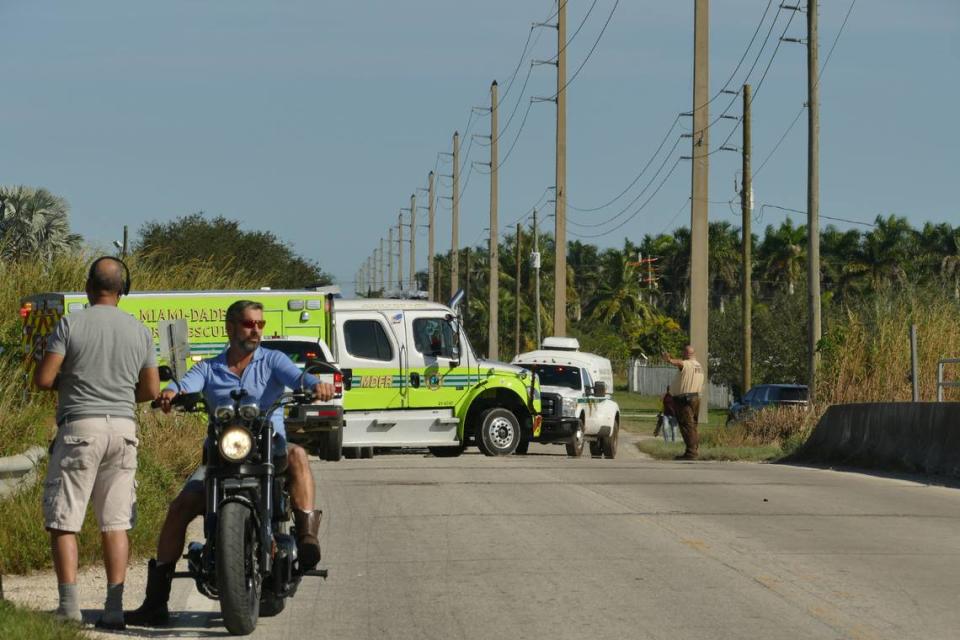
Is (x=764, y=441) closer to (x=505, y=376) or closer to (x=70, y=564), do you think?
(x=505, y=376)

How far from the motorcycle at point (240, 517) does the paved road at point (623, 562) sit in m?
0.39

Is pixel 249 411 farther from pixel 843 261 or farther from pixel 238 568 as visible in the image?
pixel 843 261

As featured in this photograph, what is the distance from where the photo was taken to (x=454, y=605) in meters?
9.12

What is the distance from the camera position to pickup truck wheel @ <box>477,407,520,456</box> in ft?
83.0

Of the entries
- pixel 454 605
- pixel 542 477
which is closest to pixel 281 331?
pixel 542 477

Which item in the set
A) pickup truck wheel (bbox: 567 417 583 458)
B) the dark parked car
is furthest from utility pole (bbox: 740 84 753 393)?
pickup truck wheel (bbox: 567 417 583 458)

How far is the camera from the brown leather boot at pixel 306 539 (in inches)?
338

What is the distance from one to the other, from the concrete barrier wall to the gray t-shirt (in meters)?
13.0

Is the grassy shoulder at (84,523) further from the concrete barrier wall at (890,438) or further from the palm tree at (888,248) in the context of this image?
the palm tree at (888,248)

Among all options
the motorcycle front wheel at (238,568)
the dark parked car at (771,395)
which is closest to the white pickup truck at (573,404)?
the dark parked car at (771,395)

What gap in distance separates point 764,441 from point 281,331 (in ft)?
30.7

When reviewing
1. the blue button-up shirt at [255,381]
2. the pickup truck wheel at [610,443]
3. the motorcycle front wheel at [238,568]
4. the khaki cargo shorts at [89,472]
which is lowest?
the pickup truck wheel at [610,443]

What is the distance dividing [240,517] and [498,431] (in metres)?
17.7

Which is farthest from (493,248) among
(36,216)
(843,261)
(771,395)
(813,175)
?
(843,261)
